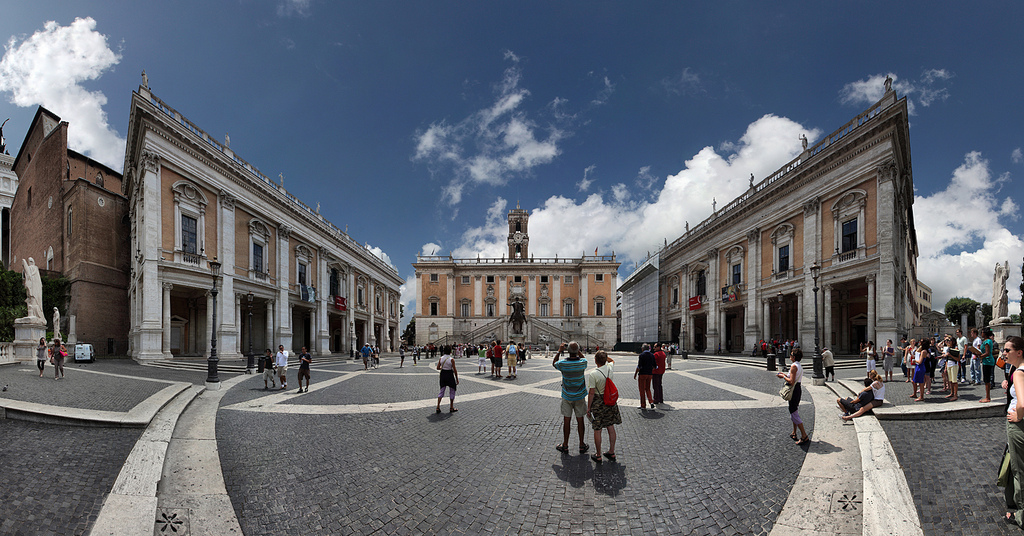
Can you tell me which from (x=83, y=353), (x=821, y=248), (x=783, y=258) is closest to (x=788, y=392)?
(x=821, y=248)

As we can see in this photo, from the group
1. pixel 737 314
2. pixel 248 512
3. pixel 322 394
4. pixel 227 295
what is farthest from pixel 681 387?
pixel 737 314

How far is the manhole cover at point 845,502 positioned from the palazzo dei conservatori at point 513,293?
2064 inches

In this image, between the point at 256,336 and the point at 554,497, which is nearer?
the point at 554,497

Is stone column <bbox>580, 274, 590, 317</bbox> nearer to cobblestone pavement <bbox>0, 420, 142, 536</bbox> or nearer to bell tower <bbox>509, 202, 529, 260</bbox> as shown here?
bell tower <bbox>509, 202, 529, 260</bbox>

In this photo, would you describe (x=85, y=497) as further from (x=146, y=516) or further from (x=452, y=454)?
(x=452, y=454)

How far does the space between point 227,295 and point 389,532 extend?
2422 centimetres

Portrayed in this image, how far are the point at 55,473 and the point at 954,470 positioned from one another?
33.7ft

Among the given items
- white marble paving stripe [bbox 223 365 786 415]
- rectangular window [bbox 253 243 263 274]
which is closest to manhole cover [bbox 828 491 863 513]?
white marble paving stripe [bbox 223 365 786 415]

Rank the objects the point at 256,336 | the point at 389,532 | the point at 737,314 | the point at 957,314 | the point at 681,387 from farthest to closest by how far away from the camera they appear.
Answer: the point at 957,314
the point at 737,314
the point at 256,336
the point at 681,387
the point at 389,532

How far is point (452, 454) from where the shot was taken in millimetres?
5582

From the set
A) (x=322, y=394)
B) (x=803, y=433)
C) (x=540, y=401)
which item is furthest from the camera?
(x=322, y=394)

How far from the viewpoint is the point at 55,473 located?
459cm

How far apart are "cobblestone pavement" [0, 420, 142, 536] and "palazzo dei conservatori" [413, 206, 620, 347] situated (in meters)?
51.0

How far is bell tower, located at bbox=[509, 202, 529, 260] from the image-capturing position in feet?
212
